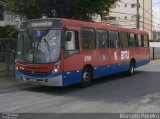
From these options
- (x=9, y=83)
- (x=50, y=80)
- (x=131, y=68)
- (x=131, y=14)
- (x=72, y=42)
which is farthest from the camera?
(x=131, y=14)

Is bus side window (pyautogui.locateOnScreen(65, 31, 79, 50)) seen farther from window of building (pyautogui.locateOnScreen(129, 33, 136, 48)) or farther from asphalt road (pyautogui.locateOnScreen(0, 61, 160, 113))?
window of building (pyautogui.locateOnScreen(129, 33, 136, 48))

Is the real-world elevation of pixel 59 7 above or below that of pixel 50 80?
above

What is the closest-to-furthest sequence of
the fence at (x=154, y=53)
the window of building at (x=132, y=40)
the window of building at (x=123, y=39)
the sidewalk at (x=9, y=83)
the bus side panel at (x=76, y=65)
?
the bus side panel at (x=76, y=65), the sidewalk at (x=9, y=83), the window of building at (x=123, y=39), the window of building at (x=132, y=40), the fence at (x=154, y=53)

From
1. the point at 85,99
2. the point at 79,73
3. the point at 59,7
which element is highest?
the point at 59,7

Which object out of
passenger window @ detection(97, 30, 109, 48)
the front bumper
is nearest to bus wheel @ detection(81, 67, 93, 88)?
passenger window @ detection(97, 30, 109, 48)

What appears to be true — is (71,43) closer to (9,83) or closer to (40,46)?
(40,46)

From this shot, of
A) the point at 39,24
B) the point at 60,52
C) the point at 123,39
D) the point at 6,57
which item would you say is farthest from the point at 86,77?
the point at 123,39

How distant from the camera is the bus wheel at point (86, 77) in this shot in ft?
49.7

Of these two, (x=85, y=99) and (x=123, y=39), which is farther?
(x=123, y=39)

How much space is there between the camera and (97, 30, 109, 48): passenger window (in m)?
16.7

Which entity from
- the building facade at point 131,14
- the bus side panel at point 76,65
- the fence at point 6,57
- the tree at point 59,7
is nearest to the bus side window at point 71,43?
the bus side panel at point 76,65

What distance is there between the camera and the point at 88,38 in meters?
15.6

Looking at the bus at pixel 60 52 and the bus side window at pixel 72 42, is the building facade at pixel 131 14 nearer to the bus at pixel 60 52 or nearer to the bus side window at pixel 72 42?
the bus at pixel 60 52

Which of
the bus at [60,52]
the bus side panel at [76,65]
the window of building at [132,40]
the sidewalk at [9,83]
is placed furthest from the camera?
the window of building at [132,40]
